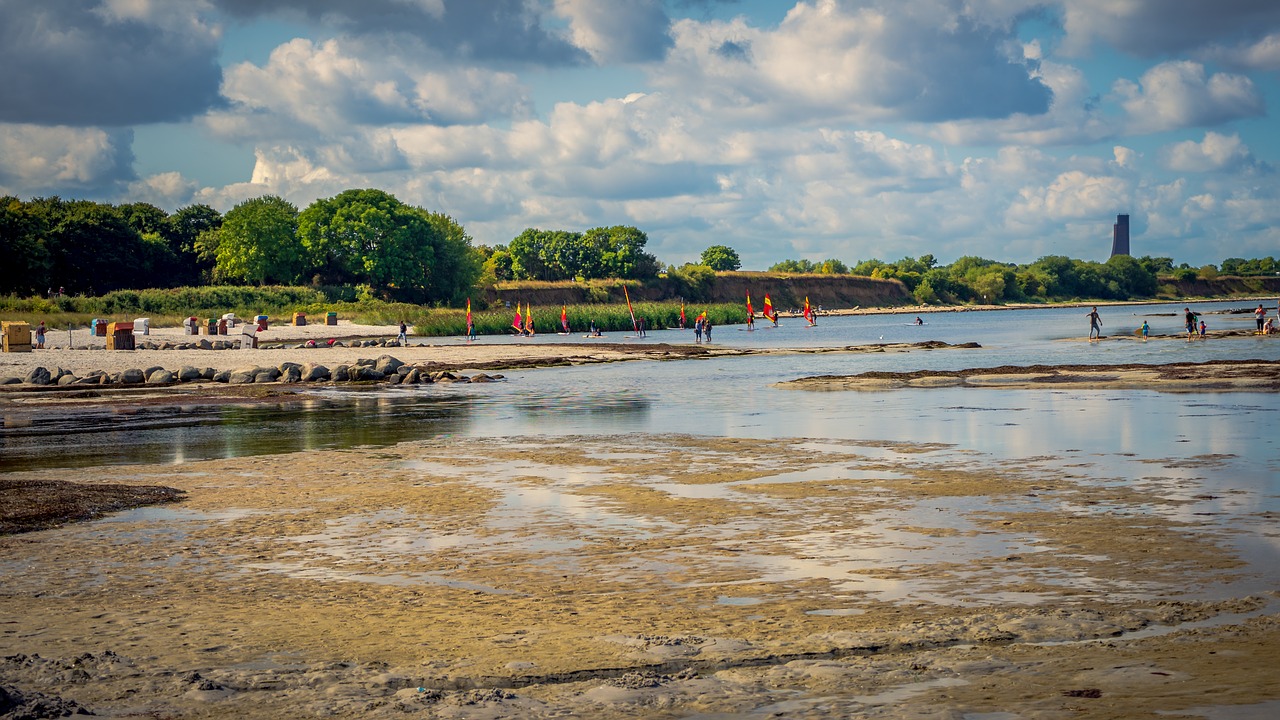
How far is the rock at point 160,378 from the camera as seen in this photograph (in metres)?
46.0

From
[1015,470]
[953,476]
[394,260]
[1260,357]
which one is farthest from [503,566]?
[394,260]

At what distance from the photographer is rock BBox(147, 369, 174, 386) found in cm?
4603

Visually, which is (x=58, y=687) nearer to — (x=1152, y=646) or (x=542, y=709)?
(x=542, y=709)

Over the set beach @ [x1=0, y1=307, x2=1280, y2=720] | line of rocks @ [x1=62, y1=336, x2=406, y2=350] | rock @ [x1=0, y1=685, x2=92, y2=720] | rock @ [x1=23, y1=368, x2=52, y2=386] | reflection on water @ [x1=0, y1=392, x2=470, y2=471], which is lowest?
reflection on water @ [x1=0, y1=392, x2=470, y2=471]

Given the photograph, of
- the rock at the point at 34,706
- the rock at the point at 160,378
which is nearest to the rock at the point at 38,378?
the rock at the point at 160,378

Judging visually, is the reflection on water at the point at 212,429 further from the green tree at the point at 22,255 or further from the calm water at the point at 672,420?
the green tree at the point at 22,255

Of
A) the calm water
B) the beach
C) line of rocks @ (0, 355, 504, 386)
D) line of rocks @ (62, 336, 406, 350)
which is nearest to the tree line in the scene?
line of rocks @ (62, 336, 406, 350)

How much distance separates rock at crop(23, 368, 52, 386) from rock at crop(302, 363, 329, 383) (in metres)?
9.65

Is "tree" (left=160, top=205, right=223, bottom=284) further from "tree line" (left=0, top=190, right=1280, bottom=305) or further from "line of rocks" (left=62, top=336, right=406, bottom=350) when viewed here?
"line of rocks" (left=62, top=336, right=406, bottom=350)

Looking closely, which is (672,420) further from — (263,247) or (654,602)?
(263,247)

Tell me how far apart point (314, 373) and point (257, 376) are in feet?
7.57

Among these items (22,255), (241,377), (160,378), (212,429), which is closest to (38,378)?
(160,378)

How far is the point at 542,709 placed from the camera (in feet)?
23.9

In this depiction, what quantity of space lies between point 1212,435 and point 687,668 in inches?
732
